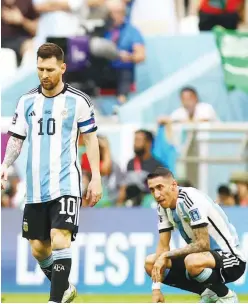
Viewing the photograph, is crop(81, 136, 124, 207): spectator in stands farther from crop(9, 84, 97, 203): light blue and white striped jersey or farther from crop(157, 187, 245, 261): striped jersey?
crop(9, 84, 97, 203): light blue and white striped jersey

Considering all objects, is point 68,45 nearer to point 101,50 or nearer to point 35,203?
point 101,50

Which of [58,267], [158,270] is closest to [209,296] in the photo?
[158,270]

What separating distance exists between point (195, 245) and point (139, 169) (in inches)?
183

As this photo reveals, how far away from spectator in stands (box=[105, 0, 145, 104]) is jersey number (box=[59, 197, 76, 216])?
6624mm

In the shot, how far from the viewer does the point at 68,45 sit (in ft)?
51.5

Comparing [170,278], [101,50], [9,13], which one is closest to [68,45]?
[101,50]

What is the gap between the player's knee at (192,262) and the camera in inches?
389

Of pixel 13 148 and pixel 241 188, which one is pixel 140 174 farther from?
pixel 13 148

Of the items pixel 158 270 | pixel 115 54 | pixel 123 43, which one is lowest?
pixel 158 270

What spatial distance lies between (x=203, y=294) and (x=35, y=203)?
1.65m

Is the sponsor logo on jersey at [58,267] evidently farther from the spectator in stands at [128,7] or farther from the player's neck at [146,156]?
the spectator in stands at [128,7]

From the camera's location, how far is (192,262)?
32.4ft

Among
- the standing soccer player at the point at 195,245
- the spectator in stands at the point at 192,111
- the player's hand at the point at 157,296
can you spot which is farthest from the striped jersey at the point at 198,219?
the spectator in stands at the point at 192,111

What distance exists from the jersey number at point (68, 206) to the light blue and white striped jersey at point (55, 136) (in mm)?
54
